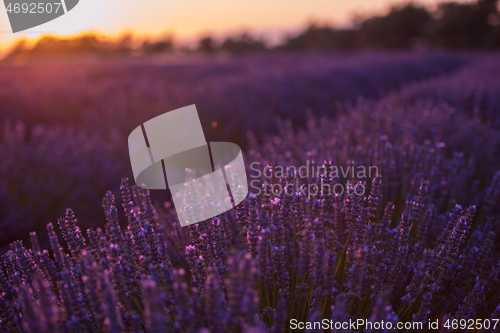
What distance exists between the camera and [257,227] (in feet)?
4.16

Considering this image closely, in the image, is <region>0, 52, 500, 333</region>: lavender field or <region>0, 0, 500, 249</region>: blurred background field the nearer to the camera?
<region>0, 52, 500, 333</region>: lavender field

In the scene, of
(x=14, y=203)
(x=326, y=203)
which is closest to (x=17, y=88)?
(x=14, y=203)

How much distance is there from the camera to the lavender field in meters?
1.10

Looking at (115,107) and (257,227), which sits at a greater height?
(257,227)

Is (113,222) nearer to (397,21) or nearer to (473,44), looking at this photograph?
(473,44)

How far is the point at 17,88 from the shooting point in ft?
19.7

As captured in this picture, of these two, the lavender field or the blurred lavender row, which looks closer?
the lavender field

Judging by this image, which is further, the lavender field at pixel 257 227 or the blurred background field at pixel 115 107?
the blurred background field at pixel 115 107

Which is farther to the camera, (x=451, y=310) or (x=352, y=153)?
(x=352, y=153)

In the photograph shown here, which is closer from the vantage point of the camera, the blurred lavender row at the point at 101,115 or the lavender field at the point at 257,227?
the lavender field at the point at 257,227

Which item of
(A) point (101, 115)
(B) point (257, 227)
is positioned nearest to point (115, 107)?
(A) point (101, 115)

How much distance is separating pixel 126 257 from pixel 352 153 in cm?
203

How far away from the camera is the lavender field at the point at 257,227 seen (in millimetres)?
1101

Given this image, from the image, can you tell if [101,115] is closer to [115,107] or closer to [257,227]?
[115,107]
